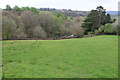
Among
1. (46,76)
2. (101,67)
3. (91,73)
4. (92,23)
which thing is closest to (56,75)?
(46,76)

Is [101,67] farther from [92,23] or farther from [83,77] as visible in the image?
[92,23]

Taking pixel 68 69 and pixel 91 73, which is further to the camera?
pixel 68 69

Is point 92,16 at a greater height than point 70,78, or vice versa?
point 92,16

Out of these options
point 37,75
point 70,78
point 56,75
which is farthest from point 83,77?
point 37,75

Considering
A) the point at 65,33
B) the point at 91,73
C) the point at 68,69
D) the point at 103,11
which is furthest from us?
the point at 65,33

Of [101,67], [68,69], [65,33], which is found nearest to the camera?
[68,69]

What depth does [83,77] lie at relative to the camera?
4.60 m

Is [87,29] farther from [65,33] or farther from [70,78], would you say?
[70,78]

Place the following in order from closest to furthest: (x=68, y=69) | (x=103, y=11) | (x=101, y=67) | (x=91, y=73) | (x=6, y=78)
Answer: (x=6, y=78) → (x=91, y=73) → (x=68, y=69) → (x=101, y=67) → (x=103, y=11)

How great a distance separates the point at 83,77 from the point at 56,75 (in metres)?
0.92

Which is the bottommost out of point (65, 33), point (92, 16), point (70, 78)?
point (70, 78)

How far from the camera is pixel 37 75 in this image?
4664 mm

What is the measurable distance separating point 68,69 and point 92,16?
28.7m

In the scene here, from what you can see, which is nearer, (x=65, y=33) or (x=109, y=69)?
(x=109, y=69)
